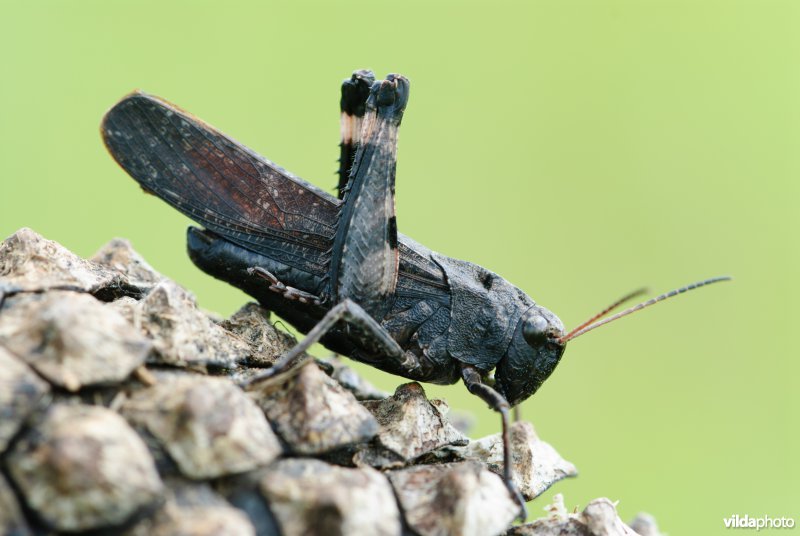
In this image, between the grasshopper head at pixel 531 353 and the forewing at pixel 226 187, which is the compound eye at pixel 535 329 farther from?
the forewing at pixel 226 187

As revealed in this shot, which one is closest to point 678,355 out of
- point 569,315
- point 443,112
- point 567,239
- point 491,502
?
point 569,315

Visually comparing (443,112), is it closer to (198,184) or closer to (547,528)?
(198,184)

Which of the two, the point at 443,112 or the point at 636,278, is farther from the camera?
the point at 443,112

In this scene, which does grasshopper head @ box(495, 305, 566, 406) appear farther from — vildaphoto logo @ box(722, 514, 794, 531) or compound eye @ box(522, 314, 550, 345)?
vildaphoto logo @ box(722, 514, 794, 531)

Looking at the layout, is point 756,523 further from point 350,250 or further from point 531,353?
point 350,250

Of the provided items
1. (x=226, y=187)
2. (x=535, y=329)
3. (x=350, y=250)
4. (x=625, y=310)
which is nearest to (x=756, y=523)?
(x=625, y=310)

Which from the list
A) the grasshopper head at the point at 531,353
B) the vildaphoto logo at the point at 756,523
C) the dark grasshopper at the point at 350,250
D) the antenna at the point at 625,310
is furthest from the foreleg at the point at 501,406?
the vildaphoto logo at the point at 756,523

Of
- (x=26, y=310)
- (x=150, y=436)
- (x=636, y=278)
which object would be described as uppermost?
(x=636, y=278)

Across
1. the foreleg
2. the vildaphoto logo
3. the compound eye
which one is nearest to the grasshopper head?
the compound eye
